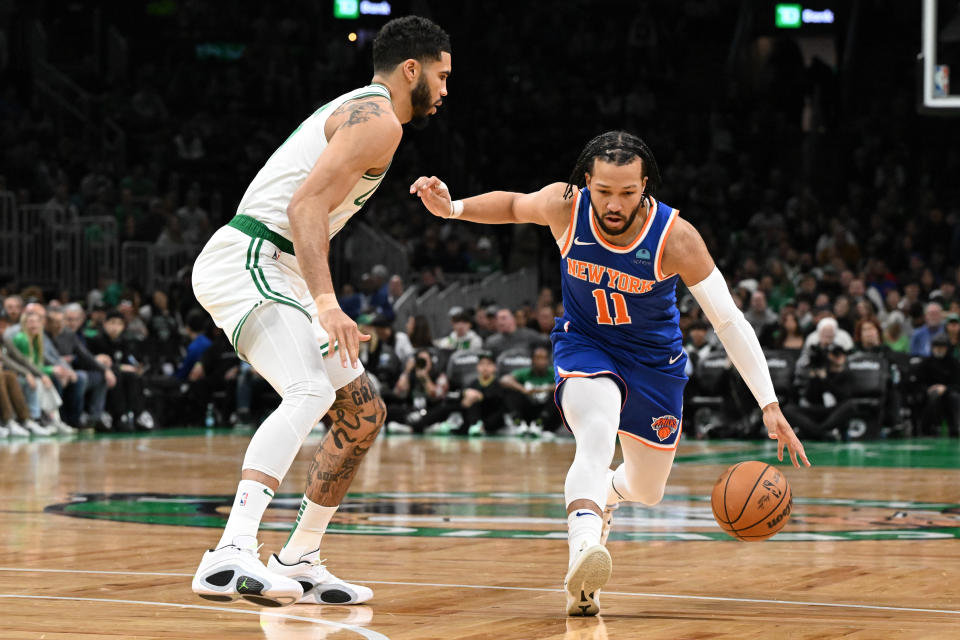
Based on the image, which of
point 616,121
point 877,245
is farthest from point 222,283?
point 616,121

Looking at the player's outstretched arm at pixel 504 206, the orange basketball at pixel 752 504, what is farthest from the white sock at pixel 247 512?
the orange basketball at pixel 752 504

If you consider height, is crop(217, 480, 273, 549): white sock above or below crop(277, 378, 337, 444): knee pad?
below

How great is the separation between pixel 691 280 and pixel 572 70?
2065cm

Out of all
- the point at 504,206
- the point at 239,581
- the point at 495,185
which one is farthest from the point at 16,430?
the point at 239,581

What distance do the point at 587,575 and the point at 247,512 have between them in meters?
1.11

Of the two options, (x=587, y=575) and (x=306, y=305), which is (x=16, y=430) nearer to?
(x=306, y=305)

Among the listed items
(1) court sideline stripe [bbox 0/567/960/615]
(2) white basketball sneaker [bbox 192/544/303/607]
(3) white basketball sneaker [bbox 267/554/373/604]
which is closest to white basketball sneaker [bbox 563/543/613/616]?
(1) court sideline stripe [bbox 0/567/960/615]

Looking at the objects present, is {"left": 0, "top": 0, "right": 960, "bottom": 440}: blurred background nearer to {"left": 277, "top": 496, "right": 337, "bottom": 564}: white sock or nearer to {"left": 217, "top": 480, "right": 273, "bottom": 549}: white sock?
{"left": 277, "top": 496, "right": 337, "bottom": 564}: white sock

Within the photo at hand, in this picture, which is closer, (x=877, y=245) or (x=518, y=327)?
(x=518, y=327)

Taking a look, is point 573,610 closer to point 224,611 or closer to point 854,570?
point 224,611

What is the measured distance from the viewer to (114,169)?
898 inches

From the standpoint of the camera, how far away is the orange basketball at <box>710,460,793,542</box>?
17.6 feet

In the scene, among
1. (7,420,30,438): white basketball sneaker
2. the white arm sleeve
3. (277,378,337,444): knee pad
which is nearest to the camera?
(277,378,337,444): knee pad

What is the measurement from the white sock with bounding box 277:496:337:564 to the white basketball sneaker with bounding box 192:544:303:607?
1.97ft
